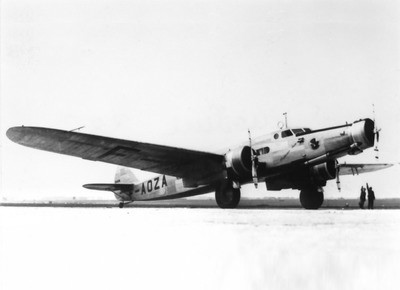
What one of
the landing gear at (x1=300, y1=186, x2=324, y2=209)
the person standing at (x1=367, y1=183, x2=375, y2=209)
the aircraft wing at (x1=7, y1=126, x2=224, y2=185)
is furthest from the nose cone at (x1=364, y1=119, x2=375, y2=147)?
the person standing at (x1=367, y1=183, x2=375, y2=209)

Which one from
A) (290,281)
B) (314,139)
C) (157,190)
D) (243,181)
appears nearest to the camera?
(290,281)

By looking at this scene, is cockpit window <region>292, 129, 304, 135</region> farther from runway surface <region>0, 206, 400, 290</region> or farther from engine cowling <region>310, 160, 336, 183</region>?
runway surface <region>0, 206, 400, 290</region>

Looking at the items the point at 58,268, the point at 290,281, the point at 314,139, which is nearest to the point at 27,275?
the point at 58,268

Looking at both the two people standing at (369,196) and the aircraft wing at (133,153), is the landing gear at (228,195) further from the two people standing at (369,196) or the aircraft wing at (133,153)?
the two people standing at (369,196)

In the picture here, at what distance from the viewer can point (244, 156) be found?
46.8 ft

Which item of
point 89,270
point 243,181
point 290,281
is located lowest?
point 290,281

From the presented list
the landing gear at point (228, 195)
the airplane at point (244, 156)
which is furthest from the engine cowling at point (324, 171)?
the landing gear at point (228, 195)

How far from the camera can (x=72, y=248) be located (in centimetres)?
614

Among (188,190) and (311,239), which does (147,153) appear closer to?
(188,190)

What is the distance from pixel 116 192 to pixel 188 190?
844 cm

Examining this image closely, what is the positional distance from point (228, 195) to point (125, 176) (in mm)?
11882

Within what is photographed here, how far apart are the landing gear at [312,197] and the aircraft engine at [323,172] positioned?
34 centimetres

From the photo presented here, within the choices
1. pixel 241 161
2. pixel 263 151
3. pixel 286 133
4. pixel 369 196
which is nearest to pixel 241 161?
pixel 241 161

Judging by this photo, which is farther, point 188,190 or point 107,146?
point 188,190
